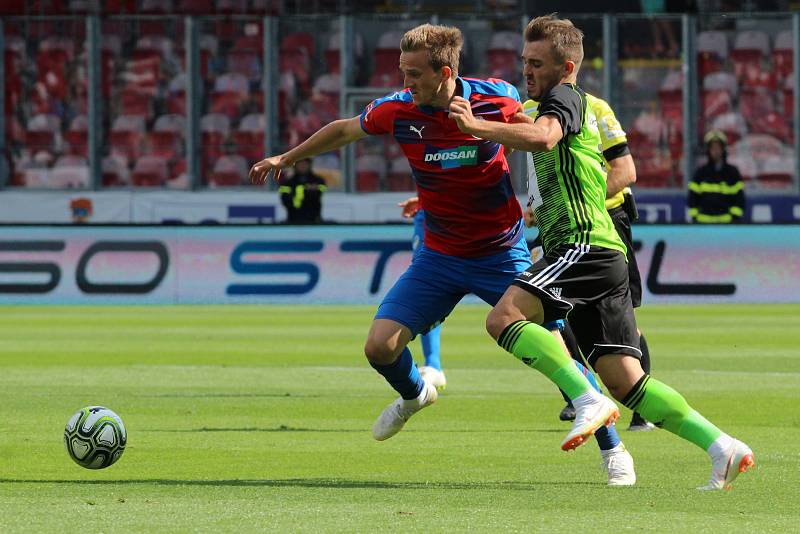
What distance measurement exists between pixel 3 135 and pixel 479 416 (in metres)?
20.5

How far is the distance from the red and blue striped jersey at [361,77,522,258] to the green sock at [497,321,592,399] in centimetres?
123

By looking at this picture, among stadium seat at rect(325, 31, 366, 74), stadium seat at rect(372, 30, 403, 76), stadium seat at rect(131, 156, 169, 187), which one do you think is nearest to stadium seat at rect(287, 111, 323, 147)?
stadium seat at rect(325, 31, 366, 74)

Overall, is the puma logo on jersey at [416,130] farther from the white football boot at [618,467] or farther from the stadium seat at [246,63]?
the stadium seat at [246,63]

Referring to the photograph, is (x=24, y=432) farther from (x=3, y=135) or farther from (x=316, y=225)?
(x=3, y=135)

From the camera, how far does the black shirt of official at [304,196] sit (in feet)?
84.3

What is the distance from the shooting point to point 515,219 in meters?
8.25

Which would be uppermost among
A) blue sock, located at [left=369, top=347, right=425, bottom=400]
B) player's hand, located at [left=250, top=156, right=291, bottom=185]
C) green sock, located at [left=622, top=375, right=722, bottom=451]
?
player's hand, located at [left=250, top=156, right=291, bottom=185]

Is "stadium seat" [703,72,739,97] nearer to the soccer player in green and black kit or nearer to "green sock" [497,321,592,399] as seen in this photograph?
the soccer player in green and black kit

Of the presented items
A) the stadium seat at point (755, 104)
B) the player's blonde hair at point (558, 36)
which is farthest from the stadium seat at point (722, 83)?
the player's blonde hair at point (558, 36)

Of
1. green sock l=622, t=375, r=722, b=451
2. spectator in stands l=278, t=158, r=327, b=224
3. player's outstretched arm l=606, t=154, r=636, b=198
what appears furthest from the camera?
spectator in stands l=278, t=158, r=327, b=224

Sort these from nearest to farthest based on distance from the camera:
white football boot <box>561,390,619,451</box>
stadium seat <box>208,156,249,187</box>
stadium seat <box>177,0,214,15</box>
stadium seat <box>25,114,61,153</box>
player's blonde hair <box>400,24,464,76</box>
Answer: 1. white football boot <box>561,390,619,451</box>
2. player's blonde hair <box>400,24,464,76</box>
3. stadium seat <box>208,156,249,187</box>
4. stadium seat <box>25,114,61,153</box>
5. stadium seat <box>177,0,214,15</box>

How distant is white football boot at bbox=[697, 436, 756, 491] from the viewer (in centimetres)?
675

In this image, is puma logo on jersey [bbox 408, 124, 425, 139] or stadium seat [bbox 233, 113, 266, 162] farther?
stadium seat [bbox 233, 113, 266, 162]

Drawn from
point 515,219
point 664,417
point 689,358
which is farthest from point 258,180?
point 689,358
